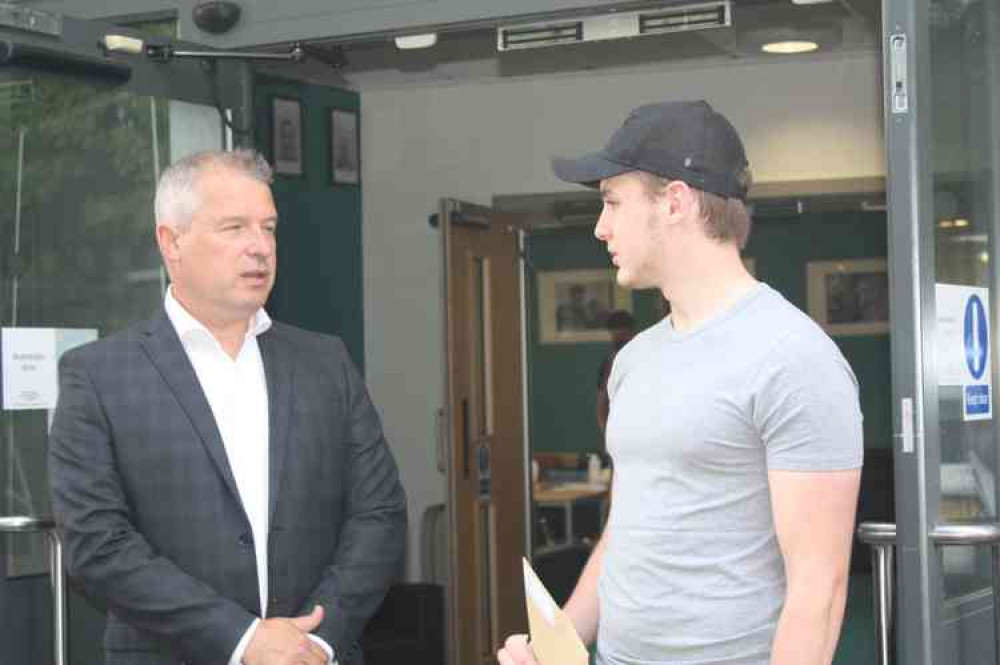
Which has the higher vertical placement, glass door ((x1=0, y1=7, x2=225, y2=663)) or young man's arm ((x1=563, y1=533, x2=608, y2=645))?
glass door ((x1=0, y1=7, x2=225, y2=663))

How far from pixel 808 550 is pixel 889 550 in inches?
70.7

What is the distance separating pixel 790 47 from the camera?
792 cm

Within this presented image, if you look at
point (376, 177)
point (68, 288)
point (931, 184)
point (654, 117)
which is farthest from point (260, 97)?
point (654, 117)

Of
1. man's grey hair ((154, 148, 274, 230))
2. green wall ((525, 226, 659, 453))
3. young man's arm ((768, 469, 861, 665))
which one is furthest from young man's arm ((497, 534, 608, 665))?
green wall ((525, 226, 659, 453))

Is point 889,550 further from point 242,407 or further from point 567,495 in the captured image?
point 567,495

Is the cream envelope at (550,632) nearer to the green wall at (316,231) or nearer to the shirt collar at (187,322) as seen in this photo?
the shirt collar at (187,322)

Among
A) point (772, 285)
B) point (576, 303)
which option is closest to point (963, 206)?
point (772, 285)

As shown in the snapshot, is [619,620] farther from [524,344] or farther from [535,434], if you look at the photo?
[535,434]

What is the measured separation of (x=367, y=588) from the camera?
303 cm

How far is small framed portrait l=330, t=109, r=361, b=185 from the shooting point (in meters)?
8.54

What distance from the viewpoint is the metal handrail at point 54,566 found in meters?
4.19

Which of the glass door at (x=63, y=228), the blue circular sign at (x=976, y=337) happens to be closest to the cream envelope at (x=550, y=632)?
the blue circular sign at (x=976, y=337)

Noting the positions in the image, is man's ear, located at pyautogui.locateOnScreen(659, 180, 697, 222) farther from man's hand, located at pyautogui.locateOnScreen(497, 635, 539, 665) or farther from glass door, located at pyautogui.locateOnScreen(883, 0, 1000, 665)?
glass door, located at pyautogui.locateOnScreen(883, 0, 1000, 665)

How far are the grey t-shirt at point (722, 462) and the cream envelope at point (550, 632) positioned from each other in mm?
90
